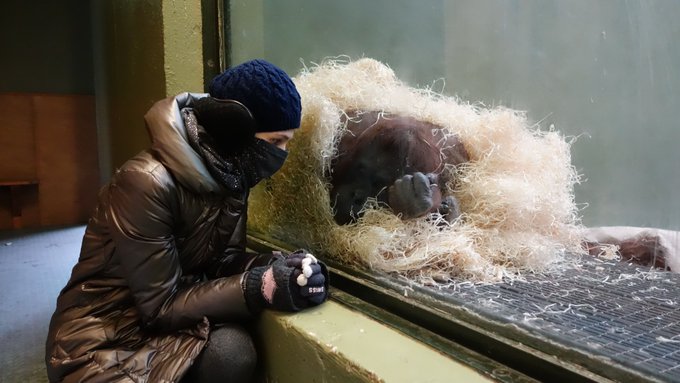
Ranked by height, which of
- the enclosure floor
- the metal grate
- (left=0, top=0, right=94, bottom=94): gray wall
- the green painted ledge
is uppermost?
(left=0, top=0, right=94, bottom=94): gray wall

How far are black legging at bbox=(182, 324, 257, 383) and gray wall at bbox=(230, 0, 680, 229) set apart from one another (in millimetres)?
988

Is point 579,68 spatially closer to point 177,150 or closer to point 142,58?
point 177,150

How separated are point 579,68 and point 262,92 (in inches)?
32.9

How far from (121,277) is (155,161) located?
1.01 ft

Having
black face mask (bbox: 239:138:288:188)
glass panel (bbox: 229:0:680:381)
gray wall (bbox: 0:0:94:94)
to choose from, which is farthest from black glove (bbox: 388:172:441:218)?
gray wall (bbox: 0:0:94:94)

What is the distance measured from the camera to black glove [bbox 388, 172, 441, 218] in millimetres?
1454

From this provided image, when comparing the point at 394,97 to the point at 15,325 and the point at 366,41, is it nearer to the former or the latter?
the point at 366,41

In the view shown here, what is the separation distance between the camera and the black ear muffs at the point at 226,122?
1200mm

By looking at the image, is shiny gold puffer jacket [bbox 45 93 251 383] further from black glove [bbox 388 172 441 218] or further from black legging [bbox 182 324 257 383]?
black glove [bbox 388 172 441 218]

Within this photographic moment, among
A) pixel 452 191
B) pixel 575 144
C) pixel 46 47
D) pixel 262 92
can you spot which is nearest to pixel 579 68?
pixel 575 144

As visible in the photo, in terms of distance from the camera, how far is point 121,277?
125 centimetres

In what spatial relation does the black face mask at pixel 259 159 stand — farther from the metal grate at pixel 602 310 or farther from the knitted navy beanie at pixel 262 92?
the metal grate at pixel 602 310

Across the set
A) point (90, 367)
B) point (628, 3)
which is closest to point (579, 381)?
point (628, 3)

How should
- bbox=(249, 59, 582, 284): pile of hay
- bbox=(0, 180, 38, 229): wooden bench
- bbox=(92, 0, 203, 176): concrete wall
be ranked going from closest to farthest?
bbox=(249, 59, 582, 284): pile of hay < bbox=(92, 0, 203, 176): concrete wall < bbox=(0, 180, 38, 229): wooden bench
